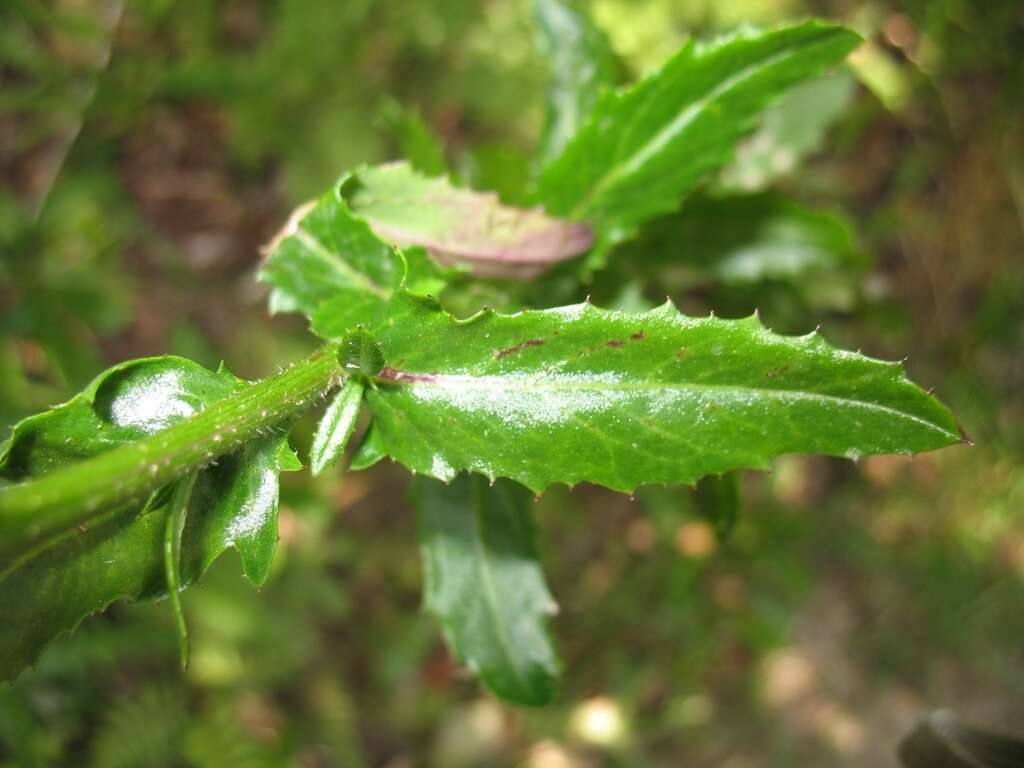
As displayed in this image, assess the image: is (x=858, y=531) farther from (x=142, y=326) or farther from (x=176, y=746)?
(x=142, y=326)

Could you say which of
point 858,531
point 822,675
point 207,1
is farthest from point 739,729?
point 207,1

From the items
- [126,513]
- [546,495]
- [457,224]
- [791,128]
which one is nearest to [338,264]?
[457,224]

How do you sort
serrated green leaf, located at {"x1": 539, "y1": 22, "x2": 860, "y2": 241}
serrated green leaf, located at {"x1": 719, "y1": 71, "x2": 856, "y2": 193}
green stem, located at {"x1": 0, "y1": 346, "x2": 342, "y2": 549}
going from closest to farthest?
green stem, located at {"x1": 0, "y1": 346, "x2": 342, "y2": 549} → serrated green leaf, located at {"x1": 539, "y1": 22, "x2": 860, "y2": 241} → serrated green leaf, located at {"x1": 719, "y1": 71, "x2": 856, "y2": 193}

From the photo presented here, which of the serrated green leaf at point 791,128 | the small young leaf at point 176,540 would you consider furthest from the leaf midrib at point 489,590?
the serrated green leaf at point 791,128

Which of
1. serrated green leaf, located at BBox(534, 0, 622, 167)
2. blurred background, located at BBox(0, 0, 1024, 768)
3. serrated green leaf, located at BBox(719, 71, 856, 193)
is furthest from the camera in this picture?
blurred background, located at BBox(0, 0, 1024, 768)

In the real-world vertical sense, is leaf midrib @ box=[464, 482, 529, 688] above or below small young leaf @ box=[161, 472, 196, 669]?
below

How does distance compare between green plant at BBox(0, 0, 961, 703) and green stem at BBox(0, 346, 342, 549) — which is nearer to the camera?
green stem at BBox(0, 346, 342, 549)

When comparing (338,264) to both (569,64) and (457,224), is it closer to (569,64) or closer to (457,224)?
(457,224)

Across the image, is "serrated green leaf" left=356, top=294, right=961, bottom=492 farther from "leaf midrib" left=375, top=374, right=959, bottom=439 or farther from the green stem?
the green stem

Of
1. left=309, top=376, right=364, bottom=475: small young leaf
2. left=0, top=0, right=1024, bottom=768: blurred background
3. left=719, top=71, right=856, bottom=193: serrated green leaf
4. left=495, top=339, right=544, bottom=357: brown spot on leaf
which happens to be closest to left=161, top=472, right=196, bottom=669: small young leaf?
left=309, top=376, right=364, bottom=475: small young leaf
